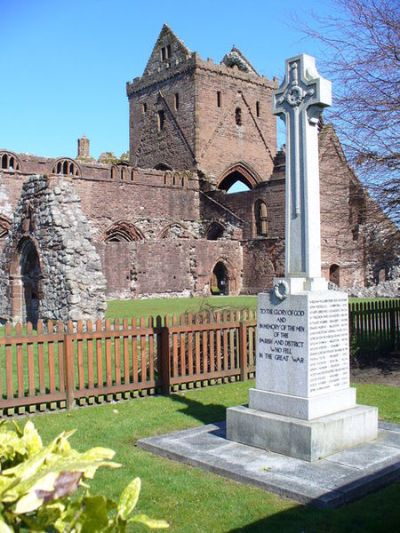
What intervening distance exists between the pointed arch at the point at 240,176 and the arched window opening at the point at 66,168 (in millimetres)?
11632

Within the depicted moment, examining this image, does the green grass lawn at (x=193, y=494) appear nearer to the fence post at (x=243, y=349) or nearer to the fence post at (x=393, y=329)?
the fence post at (x=243, y=349)

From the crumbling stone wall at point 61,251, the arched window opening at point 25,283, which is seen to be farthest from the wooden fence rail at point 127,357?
the arched window opening at point 25,283

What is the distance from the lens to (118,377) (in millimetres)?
8203

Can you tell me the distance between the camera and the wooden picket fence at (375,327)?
1151cm

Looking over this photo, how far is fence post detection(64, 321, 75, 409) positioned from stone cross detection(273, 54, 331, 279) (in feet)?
10.5

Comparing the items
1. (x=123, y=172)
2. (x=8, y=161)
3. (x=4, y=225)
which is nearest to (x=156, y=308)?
(x=4, y=225)

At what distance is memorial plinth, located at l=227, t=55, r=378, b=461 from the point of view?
545 cm

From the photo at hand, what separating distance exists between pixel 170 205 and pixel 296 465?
1237 inches

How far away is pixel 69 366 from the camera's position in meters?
7.63

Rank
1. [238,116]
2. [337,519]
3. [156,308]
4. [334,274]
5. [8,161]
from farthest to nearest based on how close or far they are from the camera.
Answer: [238,116]
[334,274]
[8,161]
[156,308]
[337,519]

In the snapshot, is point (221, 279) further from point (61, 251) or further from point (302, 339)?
point (302, 339)

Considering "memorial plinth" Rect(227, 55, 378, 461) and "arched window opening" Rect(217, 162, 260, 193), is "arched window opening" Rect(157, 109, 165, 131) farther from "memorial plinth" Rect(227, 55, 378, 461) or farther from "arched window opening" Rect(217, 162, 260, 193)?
"memorial plinth" Rect(227, 55, 378, 461)

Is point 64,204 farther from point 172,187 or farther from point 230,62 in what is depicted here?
point 230,62

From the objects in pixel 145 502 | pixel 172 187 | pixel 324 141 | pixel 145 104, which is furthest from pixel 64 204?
pixel 145 104
